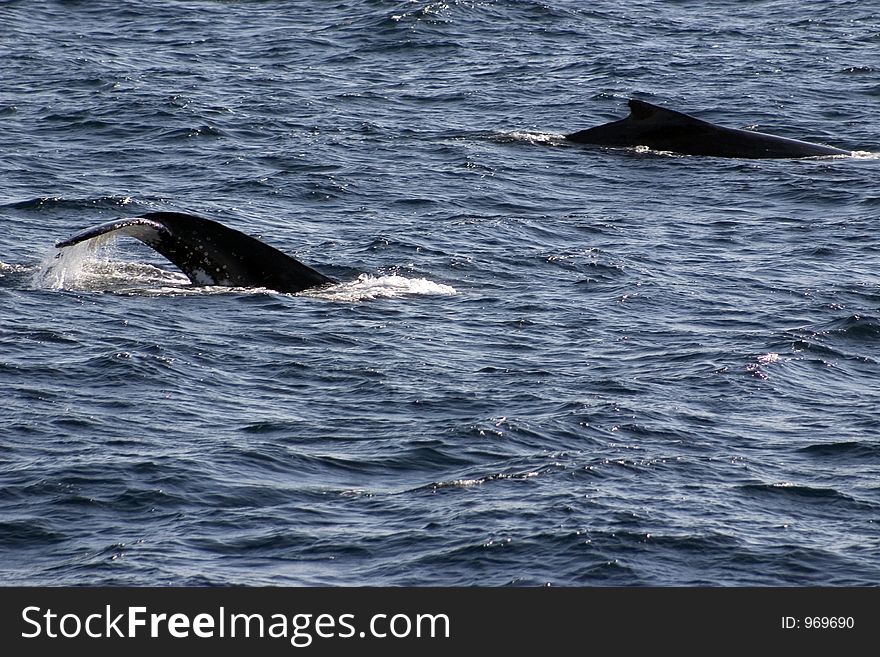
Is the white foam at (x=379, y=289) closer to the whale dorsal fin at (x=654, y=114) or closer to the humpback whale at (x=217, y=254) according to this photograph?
the humpback whale at (x=217, y=254)

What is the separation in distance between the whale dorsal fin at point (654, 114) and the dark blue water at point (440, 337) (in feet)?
3.03

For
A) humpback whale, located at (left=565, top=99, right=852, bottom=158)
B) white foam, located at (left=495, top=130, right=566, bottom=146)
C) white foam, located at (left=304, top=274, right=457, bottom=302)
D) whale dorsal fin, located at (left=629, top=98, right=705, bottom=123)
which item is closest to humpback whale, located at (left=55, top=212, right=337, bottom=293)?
white foam, located at (left=304, top=274, right=457, bottom=302)

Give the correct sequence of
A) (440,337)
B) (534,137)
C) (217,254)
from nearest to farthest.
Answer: (440,337) < (217,254) < (534,137)

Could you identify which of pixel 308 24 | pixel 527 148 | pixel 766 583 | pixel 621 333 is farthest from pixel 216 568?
pixel 308 24

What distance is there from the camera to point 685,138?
30.1 m

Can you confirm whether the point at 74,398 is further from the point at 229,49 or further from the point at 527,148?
the point at 229,49

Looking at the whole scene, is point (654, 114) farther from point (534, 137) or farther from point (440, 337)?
point (440, 337)

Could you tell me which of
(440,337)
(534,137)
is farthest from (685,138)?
(440,337)

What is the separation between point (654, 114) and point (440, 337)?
12.8 metres

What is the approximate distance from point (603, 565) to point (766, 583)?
1197 mm

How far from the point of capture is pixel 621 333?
63.7 feet

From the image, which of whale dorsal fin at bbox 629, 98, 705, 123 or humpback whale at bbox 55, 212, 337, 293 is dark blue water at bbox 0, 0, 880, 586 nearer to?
humpback whale at bbox 55, 212, 337, 293

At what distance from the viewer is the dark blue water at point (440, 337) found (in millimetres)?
13414

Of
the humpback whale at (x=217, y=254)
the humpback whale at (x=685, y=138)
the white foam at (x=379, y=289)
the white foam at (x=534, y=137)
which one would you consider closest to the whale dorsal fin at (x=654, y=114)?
the humpback whale at (x=685, y=138)
